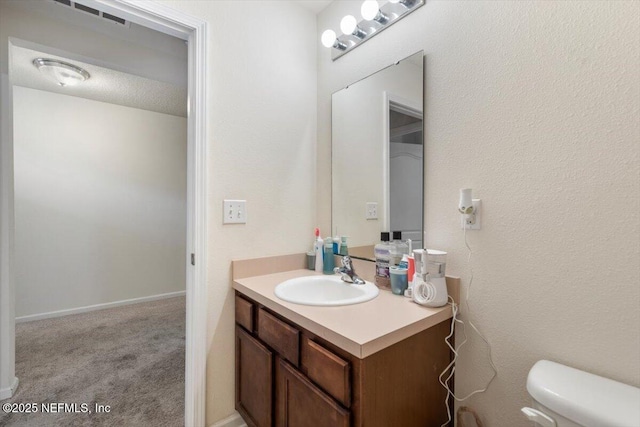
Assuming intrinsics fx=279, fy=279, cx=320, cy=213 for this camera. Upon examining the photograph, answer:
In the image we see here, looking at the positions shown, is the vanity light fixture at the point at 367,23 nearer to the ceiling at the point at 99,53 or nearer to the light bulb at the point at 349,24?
the light bulb at the point at 349,24

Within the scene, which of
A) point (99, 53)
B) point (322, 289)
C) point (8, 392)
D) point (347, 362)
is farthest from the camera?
point (99, 53)

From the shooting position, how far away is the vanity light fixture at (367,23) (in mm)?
1329

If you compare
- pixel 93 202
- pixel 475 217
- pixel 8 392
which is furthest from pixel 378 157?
pixel 93 202

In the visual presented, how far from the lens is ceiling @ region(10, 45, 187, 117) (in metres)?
2.38

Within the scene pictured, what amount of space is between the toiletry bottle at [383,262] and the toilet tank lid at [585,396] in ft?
1.98

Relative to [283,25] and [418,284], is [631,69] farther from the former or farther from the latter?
[283,25]

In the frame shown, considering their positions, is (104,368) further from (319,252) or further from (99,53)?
(99,53)

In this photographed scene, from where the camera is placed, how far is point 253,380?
4.31 ft

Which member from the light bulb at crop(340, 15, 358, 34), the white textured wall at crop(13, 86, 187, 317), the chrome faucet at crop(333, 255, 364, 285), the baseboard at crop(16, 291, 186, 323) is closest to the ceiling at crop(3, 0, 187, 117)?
the white textured wall at crop(13, 86, 187, 317)

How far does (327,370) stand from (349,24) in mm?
1619

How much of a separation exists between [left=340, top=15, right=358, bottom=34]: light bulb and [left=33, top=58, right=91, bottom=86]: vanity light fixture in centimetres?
240

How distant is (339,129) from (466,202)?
93cm

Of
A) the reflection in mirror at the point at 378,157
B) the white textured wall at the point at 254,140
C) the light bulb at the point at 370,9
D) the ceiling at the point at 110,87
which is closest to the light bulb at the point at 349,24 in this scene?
the light bulb at the point at 370,9

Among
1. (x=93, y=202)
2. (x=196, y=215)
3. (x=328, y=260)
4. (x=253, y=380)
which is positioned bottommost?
(x=253, y=380)
